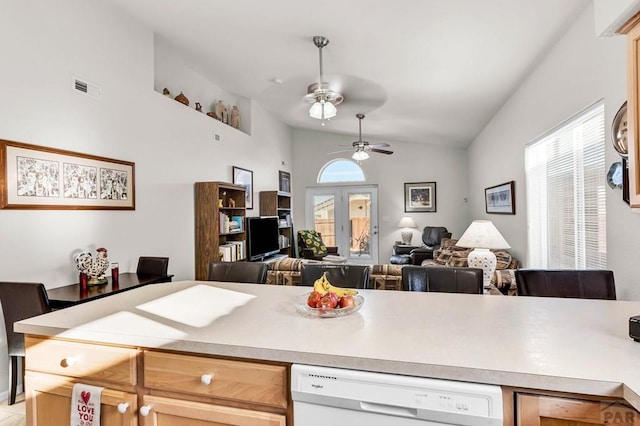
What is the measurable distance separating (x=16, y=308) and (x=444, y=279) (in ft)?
9.39

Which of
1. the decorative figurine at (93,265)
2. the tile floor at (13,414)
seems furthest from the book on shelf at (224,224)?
the tile floor at (13,414)

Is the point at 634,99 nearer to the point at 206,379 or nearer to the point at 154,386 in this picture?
the point at 206,379

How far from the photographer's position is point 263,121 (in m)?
7.02

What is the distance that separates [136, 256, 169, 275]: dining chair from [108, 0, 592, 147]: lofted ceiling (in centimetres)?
254

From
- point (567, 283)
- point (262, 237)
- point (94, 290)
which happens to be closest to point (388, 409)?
point (567, 283)

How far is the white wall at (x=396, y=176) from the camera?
26.7 ft

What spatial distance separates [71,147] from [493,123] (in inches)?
221

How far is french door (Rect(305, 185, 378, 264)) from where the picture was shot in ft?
27.8

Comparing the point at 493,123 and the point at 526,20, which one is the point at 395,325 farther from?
the point at 493,123

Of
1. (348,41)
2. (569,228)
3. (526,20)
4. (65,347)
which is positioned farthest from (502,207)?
(65,347)

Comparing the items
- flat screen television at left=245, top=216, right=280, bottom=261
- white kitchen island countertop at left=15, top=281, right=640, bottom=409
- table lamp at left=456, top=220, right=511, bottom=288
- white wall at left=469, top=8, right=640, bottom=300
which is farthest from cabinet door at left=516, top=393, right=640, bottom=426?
flat screen television at left=245, top=216, right=280, bottom=261

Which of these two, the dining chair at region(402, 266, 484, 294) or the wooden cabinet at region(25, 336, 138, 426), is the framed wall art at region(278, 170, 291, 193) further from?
the wooden cabinet at region(25, 336, 138, 426)

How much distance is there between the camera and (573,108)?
2887 millimetres

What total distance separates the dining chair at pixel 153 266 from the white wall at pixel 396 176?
5242 millimetres
